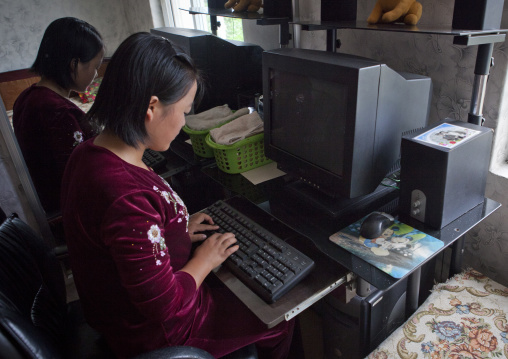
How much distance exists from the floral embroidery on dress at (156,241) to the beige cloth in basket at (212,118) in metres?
0.82

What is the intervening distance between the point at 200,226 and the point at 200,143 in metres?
0.54

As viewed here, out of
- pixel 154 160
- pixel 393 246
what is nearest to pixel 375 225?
pixel 393 246

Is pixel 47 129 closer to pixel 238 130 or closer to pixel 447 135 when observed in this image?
pixel 238 130

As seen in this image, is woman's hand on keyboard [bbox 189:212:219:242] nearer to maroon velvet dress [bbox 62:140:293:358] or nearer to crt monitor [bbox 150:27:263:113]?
maroon velvet dress [bbox 62:140:293:358]

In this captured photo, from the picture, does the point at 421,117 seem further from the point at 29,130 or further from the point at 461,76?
the point at 29,130

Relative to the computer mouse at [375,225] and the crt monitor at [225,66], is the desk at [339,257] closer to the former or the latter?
the computer mouse at [375,225]

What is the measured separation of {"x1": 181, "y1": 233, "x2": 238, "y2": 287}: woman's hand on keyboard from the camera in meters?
0.92

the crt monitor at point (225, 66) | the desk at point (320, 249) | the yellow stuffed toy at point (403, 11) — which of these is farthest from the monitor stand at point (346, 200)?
the crt monitor at point (225, 66)

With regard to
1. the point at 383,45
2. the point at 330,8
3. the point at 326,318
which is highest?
the point at 330,8

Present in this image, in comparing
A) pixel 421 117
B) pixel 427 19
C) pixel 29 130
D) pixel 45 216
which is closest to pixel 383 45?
pixel 427 19

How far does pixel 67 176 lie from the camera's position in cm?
87

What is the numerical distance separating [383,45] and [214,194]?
0.95 metres

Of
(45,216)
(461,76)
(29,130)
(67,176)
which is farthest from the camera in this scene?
(45,216)

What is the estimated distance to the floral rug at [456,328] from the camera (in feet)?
3.12
